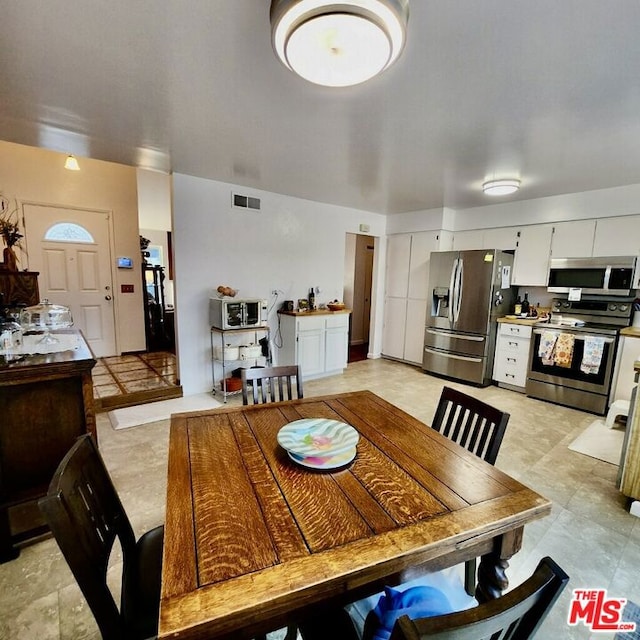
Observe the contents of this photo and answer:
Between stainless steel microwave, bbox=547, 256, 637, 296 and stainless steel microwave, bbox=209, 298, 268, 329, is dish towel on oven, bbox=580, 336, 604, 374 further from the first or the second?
stainless steel microwave, bbox=209, 298, 268, 329

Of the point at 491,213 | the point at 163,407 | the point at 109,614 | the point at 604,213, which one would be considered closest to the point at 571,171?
the point at 604,213

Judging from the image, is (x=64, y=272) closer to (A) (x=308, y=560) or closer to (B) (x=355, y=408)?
(B) (x=355, y=408)

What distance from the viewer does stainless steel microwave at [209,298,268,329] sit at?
367cm

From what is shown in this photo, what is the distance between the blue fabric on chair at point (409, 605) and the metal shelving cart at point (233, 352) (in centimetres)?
302

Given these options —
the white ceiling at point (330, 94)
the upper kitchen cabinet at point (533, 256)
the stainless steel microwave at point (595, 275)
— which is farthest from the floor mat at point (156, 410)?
the stainless steel microwave at point (595, 275)

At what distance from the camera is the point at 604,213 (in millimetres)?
3758

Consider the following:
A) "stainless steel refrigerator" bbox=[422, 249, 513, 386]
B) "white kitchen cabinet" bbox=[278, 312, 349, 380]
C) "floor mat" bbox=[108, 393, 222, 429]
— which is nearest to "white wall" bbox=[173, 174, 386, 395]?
"floor mat" bbox=[108, 393, 222, 429]

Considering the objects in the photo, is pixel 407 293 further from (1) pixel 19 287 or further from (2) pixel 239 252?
(1) pixel 19 287

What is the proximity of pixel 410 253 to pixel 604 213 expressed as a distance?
2405mm

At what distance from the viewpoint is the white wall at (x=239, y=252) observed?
3.74 meters

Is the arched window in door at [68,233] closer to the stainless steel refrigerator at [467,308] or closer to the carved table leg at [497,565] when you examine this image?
the stainless steel refrigerator at [467,308]

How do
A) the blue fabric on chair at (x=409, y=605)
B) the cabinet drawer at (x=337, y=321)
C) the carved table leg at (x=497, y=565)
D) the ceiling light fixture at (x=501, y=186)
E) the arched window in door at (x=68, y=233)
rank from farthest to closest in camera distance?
the cabinet drawer at (x=337, y=321) → the arched window in door at (x=68, y=233) → the ceiling light fixture at (x=501, y=186) → the carved table leg at (x=497, y=565) → the blue fabric on chair at (x=409, y=605)

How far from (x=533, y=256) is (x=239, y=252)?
381cm

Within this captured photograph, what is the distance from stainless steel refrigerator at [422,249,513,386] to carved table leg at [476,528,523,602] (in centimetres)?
367
